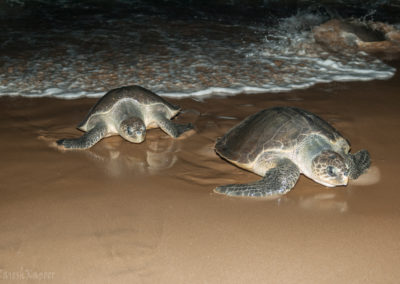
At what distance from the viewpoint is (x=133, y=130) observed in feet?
11.3

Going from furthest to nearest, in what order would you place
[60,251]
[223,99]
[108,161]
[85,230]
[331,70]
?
[331,70] → [223,99] → [108,161] → [85,230] → [60,251]

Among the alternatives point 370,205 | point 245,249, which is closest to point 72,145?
point 245,249

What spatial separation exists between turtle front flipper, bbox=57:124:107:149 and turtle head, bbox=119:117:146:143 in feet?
0.70

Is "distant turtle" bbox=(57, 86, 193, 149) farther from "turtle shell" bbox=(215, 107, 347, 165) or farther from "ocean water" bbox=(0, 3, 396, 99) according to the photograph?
"ocean water" bbox=(0, 3, 396, 99)

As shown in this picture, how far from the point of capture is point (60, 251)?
2.06 m

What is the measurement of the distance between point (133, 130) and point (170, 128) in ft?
1.37

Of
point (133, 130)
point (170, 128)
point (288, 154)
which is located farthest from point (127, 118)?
point (288, 154)

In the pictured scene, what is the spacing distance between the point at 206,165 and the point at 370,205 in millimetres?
1328

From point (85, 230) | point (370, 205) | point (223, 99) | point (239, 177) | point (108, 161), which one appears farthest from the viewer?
point (223, 99)

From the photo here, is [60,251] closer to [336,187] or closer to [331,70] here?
[336,187]

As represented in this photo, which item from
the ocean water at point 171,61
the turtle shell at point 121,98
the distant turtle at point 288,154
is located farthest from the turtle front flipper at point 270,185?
the ocean water at point 171,61

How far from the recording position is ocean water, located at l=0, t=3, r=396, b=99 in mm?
5164

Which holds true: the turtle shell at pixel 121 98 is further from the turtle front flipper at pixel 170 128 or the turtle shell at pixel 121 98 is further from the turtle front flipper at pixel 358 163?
the turtle front flipper at pixel 358 163

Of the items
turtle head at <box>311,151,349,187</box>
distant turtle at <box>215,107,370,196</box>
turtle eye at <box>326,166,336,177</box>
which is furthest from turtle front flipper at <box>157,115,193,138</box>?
turtle eye at <box>326,166,336,177</box>
